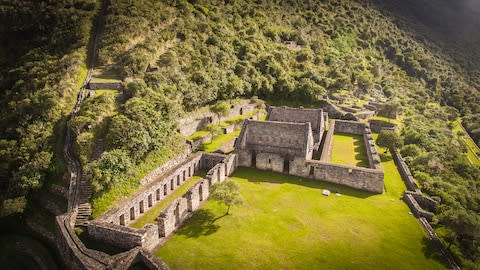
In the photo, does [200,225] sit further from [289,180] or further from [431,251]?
[431,251]

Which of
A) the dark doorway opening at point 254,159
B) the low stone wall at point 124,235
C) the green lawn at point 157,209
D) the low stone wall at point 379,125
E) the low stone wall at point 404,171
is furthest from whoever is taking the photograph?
the low stone wall at point 379,125

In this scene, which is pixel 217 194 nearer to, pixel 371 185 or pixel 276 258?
pixel 276 258

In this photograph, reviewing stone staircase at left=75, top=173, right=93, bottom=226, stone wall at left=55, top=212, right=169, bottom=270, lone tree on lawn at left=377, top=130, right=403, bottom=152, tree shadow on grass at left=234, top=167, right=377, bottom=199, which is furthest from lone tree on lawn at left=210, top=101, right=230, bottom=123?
stone wall at left=55, top=212, right=169, bottom=270

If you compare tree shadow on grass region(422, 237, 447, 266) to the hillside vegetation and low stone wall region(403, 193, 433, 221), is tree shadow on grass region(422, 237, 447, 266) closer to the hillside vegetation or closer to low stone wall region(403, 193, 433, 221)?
the hillside vegetation

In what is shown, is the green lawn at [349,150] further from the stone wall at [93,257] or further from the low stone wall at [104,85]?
the low stone wall at [104,85]

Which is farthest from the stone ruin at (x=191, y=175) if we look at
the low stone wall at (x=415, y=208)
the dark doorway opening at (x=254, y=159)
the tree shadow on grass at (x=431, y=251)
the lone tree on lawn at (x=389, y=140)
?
the tree shadow on grass at (x=431, y=251)
